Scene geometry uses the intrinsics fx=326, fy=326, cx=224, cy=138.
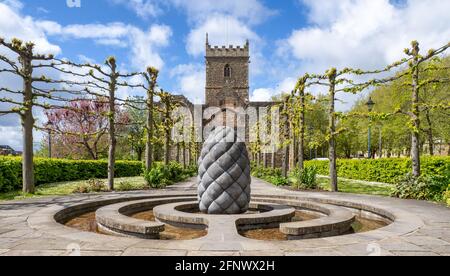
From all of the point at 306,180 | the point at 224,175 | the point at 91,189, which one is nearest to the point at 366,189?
the point at 306,180

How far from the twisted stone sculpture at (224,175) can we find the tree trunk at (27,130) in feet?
29.7

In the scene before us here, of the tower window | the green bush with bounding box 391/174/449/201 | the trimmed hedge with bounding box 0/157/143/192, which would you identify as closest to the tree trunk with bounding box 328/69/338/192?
the green bush with bounding box 391/174/449/201

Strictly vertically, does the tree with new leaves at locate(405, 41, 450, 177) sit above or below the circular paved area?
above

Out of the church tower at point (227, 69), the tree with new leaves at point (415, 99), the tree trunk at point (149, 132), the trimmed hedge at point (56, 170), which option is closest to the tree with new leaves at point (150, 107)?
the tree trunk at point (149, 132)

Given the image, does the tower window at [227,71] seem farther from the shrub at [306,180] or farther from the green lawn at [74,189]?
the shrub at [306,180]

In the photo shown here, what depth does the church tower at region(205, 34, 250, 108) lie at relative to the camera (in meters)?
57.9

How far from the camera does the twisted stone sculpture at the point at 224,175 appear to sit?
7.29 metres

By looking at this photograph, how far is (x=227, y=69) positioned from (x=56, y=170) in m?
41.4

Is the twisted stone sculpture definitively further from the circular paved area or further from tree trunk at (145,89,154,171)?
tree trunk at (145,89,154,171)

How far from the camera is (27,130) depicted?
13.3 metres

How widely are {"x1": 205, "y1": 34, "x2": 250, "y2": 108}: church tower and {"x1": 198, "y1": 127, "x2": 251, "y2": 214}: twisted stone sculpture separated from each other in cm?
5051

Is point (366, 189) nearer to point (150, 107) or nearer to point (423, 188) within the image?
point (423, 188)

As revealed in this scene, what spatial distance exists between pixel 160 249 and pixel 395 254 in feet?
9.83

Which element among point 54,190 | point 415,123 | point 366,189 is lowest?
point 366,189
